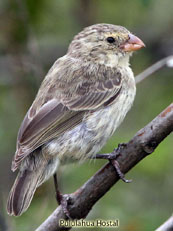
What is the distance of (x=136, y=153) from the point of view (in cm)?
411

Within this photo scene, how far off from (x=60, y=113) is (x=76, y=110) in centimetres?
17

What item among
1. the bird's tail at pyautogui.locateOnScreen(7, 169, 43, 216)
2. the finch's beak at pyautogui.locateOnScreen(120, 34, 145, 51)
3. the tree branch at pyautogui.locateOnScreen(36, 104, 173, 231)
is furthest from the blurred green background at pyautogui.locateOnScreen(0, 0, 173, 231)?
A: the tree branch at pyautogui.locateOnScreen(36, 104, 173, 231)

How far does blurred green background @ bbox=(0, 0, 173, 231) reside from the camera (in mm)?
5711

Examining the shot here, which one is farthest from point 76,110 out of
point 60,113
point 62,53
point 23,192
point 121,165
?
point 62,53

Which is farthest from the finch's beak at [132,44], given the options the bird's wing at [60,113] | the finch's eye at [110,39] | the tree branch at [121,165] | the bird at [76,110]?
the tree branch at [121,165]

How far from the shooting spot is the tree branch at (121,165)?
396cm

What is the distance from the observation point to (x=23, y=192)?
466cm

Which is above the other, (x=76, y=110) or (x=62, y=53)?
(x=76, y=110)

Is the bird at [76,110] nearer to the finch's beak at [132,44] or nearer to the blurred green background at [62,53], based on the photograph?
the finch's beak at [132,44]

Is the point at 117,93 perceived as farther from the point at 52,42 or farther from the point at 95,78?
the point at 52,42

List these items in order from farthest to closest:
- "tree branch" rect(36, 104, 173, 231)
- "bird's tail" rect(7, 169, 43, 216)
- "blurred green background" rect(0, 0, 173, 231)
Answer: "blurred green background" rect(0, 0, 173, 231)
"bird's tail" rect(7, 169, 43, 216)
"tree branch" rect(36, 104, 173, 231)

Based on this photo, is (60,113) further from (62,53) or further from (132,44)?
(62,53)

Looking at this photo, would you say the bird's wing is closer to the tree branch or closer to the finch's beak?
the finch's beak

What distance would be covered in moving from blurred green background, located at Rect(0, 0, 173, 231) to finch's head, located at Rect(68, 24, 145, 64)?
387mm
